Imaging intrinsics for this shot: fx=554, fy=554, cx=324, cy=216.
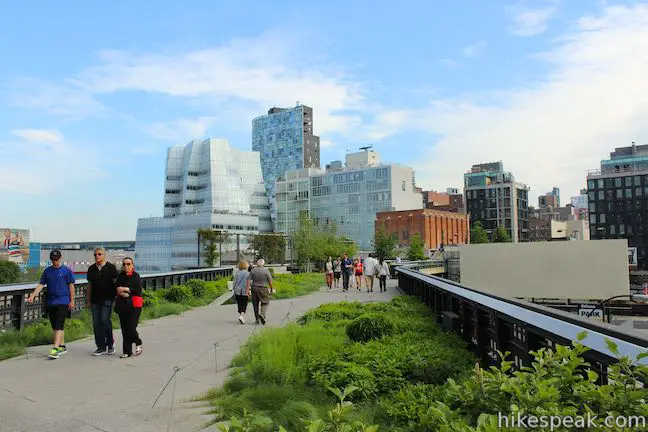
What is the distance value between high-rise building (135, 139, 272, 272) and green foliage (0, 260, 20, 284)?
215 ft

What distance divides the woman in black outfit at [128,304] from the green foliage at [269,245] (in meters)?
69.6

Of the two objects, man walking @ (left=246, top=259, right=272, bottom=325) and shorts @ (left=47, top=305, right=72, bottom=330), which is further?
man walking @ (left=246, top=259, right=272, bottom=325)

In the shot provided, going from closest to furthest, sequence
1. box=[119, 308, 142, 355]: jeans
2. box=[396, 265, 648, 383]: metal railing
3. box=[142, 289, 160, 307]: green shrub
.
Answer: box=[396, 265, 648, 383]: metal railing, box=[119, 308, 142, 355]: jeans, box=[142, 289, 160, 307]: green shrub

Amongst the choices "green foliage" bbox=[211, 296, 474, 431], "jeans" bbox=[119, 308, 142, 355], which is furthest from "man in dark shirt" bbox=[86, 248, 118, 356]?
"green foliage" bbox=[211, 296, 474, 431]

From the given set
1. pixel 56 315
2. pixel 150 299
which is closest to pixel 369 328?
pixel 56 315

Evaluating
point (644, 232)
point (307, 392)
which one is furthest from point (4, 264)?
point (644, 232)

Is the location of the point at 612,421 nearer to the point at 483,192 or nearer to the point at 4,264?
the point at 4,264

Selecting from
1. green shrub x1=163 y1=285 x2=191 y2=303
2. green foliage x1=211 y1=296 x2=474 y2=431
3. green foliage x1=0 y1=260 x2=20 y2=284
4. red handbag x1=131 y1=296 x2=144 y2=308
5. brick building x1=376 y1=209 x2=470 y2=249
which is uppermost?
brick building x1=376 y1=209 x2=470 y2=249

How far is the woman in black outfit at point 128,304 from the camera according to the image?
10.0m

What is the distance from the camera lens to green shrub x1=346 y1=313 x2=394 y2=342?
1002 cm

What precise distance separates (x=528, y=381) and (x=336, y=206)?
15173cm

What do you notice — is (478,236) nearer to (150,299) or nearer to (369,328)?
(150,299)

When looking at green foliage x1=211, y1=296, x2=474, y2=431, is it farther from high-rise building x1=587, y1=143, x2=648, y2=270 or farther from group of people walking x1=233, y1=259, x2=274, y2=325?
high-rise building x1=587, y1=143, x2=648, y2=270

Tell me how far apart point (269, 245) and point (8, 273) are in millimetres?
33952
